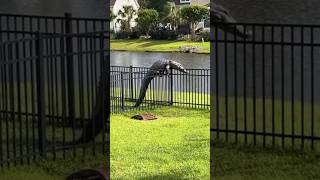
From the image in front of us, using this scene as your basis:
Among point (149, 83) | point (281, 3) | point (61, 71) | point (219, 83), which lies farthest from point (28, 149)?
point (281, 3)

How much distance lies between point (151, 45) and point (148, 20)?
0.70 ft

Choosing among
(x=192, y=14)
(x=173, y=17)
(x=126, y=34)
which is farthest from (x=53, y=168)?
(x=192, y=14)

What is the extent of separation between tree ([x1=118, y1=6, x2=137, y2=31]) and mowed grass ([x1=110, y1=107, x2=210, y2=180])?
668 mm

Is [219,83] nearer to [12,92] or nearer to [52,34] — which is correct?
[52,34]

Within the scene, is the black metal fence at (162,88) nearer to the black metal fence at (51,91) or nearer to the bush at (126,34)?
the black metal fence at (51,91)

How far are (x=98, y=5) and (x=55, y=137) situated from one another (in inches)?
44.0

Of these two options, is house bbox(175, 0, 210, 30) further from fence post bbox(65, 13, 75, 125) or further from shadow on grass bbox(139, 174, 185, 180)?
shadow on grass bbox(139, 174, 185, 180)

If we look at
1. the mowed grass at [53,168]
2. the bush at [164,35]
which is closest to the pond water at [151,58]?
the bush at [164,35]

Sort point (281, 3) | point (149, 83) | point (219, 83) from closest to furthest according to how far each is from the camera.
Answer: point (281, 3)
point (219, 83)
point (149, 83)

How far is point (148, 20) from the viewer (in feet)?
14.3

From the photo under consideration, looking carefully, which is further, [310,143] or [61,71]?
[61,71]

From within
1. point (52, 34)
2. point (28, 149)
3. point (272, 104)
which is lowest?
point (28, 149)

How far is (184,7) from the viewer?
422 centimetres

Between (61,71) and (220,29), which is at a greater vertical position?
(220,29)
